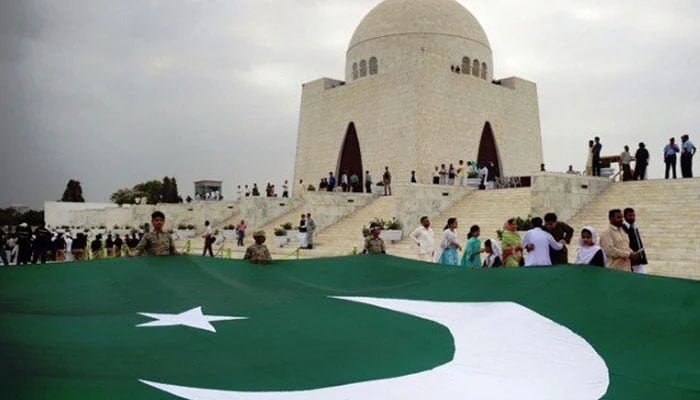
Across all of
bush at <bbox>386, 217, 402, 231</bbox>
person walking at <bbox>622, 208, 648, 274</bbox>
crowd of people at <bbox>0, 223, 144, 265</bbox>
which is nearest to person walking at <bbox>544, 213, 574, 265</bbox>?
person walking at <bbox>622, 208, 648, 274</bbox>

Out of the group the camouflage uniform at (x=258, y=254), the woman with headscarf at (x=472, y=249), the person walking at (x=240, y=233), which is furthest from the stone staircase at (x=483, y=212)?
the camouflage uniform at (x=258, y=254)

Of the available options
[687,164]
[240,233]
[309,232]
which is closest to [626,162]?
[687,164]

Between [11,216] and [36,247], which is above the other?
[11,216]

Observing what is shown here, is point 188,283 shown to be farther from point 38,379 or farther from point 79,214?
point 79,214

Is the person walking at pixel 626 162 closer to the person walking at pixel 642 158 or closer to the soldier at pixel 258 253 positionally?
the person walking at pixel 642 158

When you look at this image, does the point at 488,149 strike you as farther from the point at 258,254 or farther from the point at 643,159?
the point at 258,254

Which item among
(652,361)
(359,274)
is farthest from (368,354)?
(359,274)

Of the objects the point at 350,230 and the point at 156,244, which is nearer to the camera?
the point at 156,244
